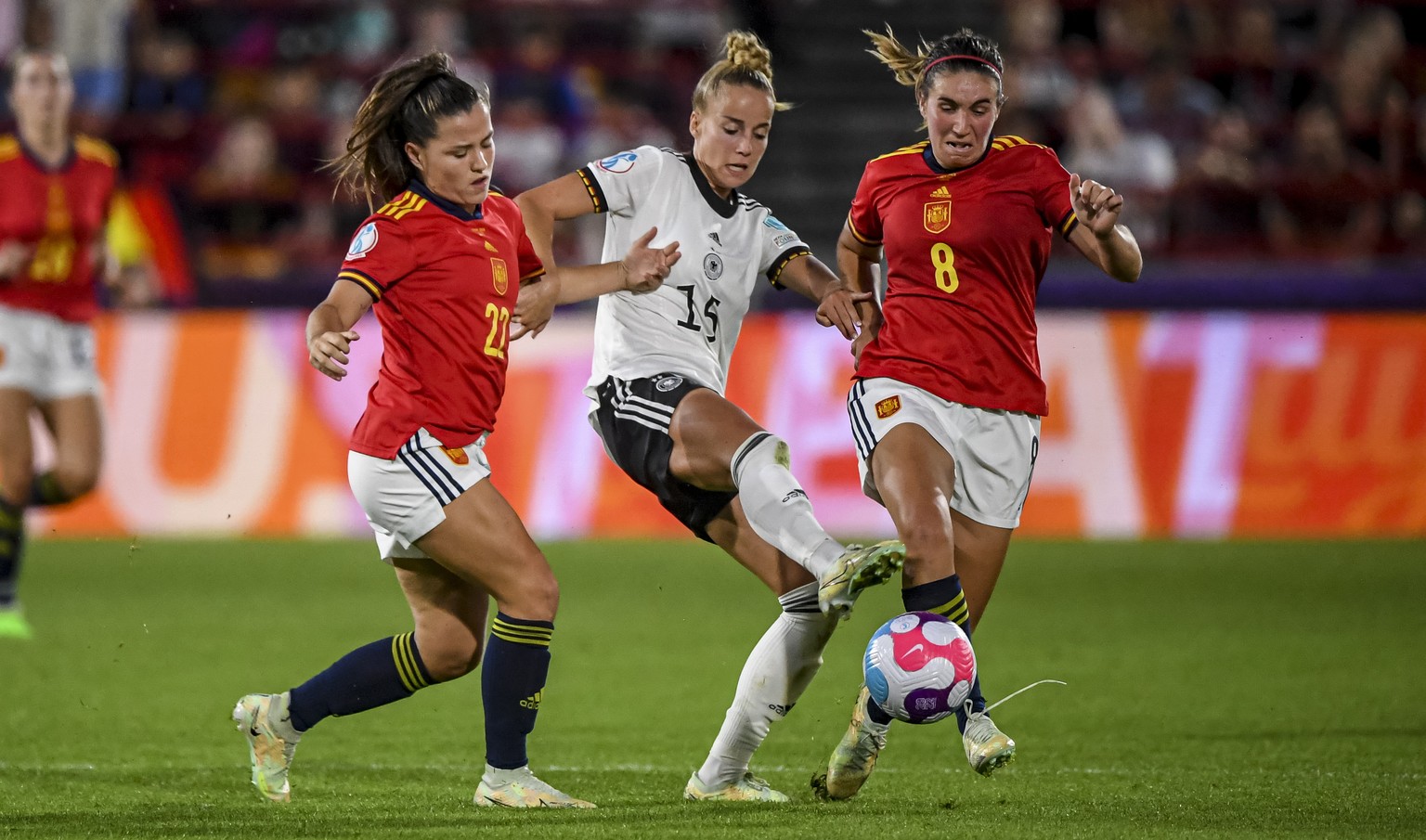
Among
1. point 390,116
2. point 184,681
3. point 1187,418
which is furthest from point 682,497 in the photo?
point 1187,418

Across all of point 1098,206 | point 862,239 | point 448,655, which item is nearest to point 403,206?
point 448,655

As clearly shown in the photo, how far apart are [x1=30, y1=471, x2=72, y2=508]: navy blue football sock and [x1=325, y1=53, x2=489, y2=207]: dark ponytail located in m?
4.37

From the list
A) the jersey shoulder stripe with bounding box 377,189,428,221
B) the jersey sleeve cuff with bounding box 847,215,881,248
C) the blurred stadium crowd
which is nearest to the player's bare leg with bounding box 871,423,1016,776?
the jersey sleeve cuff with bounding box 847,215,881,248

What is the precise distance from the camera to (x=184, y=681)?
24.7 ft

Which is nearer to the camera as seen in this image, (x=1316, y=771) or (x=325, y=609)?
(x=1316, y=771)

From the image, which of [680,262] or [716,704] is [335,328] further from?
[716,704]

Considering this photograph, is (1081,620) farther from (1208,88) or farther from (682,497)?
(1208,88)

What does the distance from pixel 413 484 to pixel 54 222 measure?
15.6ft

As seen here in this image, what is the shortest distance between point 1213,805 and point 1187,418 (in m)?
6.96

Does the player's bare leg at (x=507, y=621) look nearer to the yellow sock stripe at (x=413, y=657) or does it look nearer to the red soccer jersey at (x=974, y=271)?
the yellow sock stripe at (x=413, y=657)

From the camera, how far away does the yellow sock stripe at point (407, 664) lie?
5.14 m

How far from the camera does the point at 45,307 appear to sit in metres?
8.89

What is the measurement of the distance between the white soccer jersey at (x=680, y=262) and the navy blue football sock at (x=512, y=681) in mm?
903

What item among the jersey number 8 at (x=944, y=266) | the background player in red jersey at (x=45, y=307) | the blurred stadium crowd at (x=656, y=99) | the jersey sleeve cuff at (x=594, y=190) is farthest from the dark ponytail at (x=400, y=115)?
the blurred stadium crowd at (x=656, y=99)
